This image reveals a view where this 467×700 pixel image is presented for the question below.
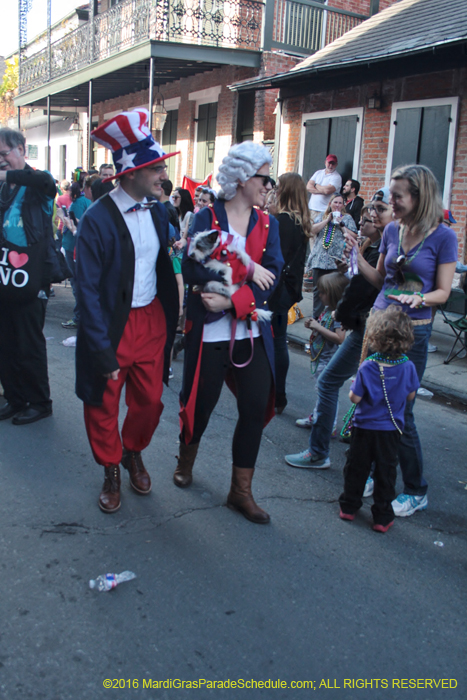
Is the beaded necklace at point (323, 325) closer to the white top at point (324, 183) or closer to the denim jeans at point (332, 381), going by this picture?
the denim jeans at point (332, 381)

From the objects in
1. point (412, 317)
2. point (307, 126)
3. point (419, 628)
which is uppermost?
point (307, 126)

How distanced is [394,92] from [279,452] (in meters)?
8.33

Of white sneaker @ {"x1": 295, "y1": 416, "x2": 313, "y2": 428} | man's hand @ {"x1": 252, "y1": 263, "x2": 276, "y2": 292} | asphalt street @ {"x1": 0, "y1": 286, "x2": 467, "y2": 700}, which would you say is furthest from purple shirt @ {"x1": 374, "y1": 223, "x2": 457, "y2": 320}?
white sneaker @ {"x1": 295, "y1": 416, "x2": 313, "y2": 428}

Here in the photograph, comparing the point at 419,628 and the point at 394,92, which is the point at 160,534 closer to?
the point at 419,628

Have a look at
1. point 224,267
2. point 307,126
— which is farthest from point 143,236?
point 307,126

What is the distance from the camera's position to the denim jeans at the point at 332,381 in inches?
152

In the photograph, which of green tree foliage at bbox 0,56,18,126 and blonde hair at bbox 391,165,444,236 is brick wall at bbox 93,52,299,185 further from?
green tree foliage at bbox 0,56,18,126

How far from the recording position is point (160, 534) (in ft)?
10.2

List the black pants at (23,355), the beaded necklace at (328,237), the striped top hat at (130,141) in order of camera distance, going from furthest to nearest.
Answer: the beaded necklace at (328,237) → the black pants at (23,355) → the striped top hat at (130,141)

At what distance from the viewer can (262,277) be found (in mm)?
3125

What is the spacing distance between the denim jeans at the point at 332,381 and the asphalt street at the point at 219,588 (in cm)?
26

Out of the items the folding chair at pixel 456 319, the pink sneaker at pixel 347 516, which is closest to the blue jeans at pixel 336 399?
the pink sneaker at pixel 347 516

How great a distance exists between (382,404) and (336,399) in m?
0.78

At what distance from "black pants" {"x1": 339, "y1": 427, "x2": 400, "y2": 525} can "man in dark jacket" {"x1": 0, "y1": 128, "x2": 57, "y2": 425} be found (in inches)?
96.9
